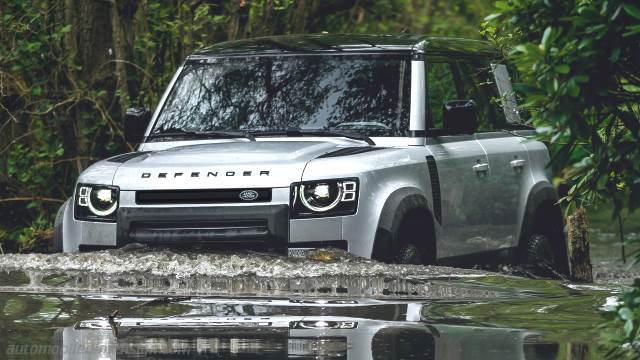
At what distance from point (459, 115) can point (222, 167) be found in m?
1.74

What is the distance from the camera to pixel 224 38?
15.6 meters

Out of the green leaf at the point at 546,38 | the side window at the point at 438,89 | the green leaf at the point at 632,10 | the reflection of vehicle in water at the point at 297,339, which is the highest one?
the green leaf at the point at 632,10

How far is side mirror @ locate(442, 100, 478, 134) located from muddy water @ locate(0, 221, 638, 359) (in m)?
1.82

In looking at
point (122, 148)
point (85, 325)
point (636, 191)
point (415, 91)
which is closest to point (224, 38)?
point (122, 148)

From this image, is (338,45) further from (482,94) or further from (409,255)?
(409,255)

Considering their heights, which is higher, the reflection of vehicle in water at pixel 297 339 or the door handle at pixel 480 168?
Result: the door handle at pixel 480 168

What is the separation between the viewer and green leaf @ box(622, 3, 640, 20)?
4.98m

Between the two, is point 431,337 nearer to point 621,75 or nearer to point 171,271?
point 621,75

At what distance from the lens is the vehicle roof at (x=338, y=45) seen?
10.0m

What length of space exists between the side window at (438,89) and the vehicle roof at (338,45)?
0.36ft

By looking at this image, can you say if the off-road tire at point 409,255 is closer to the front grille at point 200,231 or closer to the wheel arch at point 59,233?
the front grille at point 200,231

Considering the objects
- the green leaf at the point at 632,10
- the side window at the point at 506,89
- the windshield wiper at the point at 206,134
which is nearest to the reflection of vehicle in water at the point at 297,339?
the green leaf at the point at 632,10

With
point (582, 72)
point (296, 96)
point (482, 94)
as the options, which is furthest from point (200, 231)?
point (582, 72)

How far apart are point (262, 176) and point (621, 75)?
319cm
